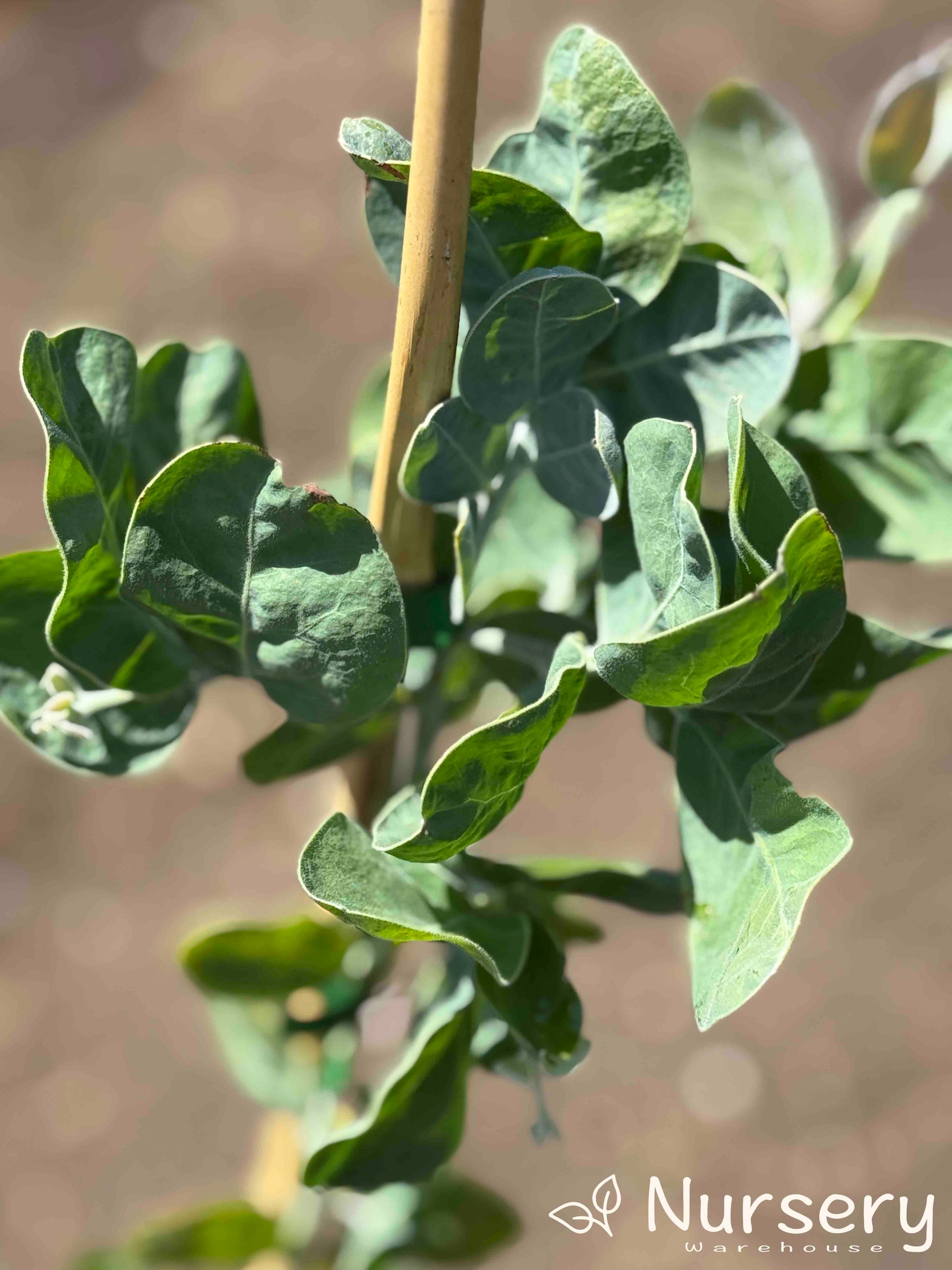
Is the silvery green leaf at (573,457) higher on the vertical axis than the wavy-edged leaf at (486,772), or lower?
higher

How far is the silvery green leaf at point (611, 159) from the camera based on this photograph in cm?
37

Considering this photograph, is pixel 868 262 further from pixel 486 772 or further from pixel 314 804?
pixel 314 804

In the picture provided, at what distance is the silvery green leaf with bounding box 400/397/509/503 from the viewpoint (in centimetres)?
37

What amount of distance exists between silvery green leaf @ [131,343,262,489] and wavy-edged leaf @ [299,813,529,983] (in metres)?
0.17

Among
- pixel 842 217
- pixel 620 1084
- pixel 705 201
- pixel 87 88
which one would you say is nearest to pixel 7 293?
pixel 87 88

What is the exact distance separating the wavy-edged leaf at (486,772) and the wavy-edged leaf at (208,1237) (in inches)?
17.3

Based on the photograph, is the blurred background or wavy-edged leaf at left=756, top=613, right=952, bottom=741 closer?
wavy-edged leaf at left=756, top=613, right=952, bottom=741

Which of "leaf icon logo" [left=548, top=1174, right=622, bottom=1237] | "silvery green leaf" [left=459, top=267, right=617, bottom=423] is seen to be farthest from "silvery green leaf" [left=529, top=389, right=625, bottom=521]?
"leaf icon logo" [left=548, top=1174, right=622, bottom=1237]

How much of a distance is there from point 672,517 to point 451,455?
0.29 feet

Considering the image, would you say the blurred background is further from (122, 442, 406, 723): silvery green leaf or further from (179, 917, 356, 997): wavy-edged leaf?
(122, 442, 406, 723): silvery green leaf


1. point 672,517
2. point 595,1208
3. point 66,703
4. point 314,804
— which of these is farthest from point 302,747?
point 314,804

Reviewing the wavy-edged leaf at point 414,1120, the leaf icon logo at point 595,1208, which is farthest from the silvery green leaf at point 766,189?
the leaf icon logo at point 595,1208

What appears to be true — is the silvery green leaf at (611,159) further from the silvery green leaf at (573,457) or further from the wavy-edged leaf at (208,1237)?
the wavy-edged leaf at (208,1237)

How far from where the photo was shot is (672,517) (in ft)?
1.09
